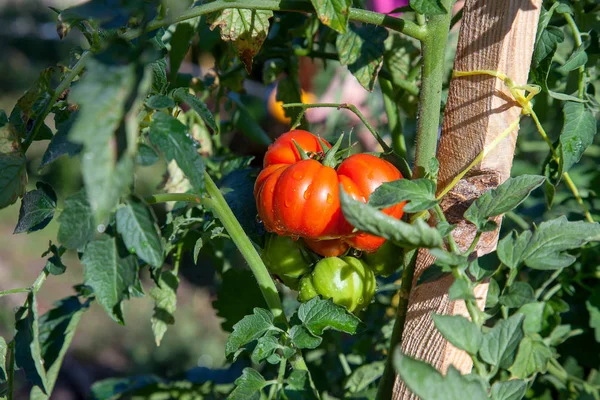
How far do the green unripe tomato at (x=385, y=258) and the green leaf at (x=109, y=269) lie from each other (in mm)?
335

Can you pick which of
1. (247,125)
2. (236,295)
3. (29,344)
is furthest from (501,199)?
(247,125)

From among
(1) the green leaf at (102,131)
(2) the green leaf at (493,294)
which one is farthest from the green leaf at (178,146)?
(2) the green leaf at (493,294)

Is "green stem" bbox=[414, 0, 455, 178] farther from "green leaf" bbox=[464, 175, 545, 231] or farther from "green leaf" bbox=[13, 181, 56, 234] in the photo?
"green leaf" bbox=[13, 181, 56, 234]

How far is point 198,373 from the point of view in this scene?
1.24 metres

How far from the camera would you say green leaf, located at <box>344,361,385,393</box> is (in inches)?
40.1

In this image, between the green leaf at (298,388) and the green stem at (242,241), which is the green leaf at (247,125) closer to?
the green stem at (242,241)

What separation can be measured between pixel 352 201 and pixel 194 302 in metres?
2.58

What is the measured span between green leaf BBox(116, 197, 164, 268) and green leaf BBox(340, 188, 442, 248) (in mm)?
149

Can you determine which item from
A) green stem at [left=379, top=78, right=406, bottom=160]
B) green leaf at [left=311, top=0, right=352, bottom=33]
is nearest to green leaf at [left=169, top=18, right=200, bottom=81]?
green stem at [left=379, top=78, right=406, bottom=160]

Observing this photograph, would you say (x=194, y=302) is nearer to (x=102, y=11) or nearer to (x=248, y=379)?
(x=248, y=379)

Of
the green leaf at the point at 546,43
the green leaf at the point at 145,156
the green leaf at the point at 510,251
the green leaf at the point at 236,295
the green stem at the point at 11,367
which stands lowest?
the green leaf at the point at 236,295

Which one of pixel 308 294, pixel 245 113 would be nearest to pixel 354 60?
pixel 308 294

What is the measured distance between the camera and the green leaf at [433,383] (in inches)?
17.1

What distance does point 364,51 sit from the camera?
2.70 ft
